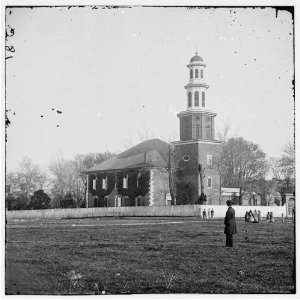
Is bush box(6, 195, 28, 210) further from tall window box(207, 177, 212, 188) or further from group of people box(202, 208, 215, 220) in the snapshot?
tall window box(207, 177, 212, 188)

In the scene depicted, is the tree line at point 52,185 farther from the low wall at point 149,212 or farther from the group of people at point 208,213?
the group of people at point 208,213

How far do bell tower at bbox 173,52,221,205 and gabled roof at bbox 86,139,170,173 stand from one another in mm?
1835

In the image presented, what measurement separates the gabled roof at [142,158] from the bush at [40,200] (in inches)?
470

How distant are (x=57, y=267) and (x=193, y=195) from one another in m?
34.3

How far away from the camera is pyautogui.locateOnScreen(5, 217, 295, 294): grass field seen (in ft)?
44.4

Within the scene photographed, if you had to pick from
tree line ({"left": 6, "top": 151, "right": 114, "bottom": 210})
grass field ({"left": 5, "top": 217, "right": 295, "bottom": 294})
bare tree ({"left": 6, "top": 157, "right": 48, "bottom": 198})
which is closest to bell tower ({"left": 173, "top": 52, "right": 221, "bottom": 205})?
tree line ({"left": 6, "top": 151, "right": 114, "bottom": 210})

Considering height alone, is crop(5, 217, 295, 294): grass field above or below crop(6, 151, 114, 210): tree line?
below

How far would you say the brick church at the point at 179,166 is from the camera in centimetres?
4841

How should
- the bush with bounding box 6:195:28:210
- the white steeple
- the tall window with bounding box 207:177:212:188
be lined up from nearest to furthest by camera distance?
the bush with bounding box 6:195:28:210, the white steeple, the tall window with bounding box 207:177:212:188

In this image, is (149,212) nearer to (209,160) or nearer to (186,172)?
(186,172)

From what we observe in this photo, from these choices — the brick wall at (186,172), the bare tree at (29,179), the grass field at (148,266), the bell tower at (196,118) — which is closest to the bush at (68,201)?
the bare tree at (29,179)

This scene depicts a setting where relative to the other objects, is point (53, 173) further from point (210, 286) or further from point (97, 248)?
point (210, 286)

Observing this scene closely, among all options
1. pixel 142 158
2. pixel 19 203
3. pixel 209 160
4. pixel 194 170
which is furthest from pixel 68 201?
pixel 19 203

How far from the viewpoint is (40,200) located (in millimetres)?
39906
